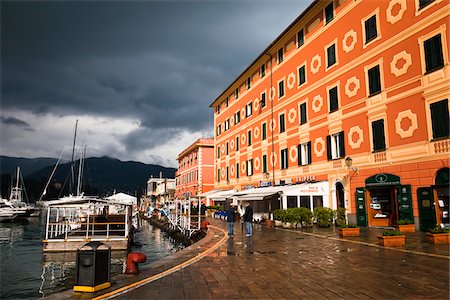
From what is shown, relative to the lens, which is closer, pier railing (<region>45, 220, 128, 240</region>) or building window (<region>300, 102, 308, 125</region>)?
pier railing (<region>45, 220, 128, 240</region>)

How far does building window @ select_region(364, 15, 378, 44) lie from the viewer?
21431 millimetres

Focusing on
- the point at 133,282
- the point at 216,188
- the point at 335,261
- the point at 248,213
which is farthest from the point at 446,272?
the point at 216,188

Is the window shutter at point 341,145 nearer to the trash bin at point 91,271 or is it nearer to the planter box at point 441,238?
the planter box at point 441,238

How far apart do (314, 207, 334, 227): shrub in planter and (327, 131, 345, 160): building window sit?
407 cm

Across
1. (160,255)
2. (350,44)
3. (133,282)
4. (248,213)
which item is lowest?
(160,255)

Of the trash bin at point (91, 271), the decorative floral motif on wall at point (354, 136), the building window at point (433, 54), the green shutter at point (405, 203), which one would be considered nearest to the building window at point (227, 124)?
the decorative floral motif on wall at point (354, 136)

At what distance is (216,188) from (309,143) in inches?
951

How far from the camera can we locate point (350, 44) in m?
23.6

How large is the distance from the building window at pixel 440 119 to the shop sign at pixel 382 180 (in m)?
3.37

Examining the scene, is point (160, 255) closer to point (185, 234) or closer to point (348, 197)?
point (185, 234)

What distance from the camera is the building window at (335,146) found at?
79.0 ft

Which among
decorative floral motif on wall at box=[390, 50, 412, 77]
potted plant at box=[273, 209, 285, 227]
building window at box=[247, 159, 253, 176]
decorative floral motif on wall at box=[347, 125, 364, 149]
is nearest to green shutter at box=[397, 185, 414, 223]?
decorative floral motif on wall at box=[347, 125, 364, 149]

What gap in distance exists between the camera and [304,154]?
28.6 metres

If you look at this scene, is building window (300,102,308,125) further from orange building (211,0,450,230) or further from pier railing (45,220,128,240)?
pier railing (45,220,128,240)
